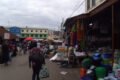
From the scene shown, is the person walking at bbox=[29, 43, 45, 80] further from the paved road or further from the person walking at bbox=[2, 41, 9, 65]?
the person walking at bbox=[2, 41, 9, 65]

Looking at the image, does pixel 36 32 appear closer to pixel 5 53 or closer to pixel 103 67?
pixel 5 53

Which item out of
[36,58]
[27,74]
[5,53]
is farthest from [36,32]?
[36,58]

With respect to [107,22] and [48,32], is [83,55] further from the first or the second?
[48,32]

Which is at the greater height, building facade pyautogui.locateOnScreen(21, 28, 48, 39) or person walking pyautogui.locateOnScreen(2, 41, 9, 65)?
building facade pyautogui.locateOnScreen(21, 28, 48, 39)

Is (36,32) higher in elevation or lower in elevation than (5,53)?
higher

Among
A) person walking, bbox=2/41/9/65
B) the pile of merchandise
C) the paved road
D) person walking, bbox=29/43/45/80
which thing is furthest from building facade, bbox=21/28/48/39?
the pile of merchandise

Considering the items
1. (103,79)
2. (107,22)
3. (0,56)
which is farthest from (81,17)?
(0,56)

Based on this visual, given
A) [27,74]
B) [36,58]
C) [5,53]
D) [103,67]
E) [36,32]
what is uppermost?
[36,32]

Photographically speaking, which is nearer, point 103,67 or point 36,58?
point 103,67

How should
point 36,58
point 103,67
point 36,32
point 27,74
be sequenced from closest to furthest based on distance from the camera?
point 103,67, point 36,58, point 27,74, point 36,32

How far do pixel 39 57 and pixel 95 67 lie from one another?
87.0 inches

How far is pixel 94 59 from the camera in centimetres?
1171

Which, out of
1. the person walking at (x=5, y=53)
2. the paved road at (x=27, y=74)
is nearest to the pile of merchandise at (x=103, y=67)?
the paved road at (x=27, y=74)

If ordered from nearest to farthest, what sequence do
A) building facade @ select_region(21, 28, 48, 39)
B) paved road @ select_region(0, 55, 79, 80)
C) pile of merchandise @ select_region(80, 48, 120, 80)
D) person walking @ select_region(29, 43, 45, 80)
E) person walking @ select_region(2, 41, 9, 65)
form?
pile of merchandise @ select_region(80, 48, 120, 80) → person walking @ select_region(29, 43, 45, 80) → paved road @ select_region(0, 55, 79, 80) → person walking @ select_region(2, 41, 9, 65) → building facade @ select_region(21, 28, 48, 39)
